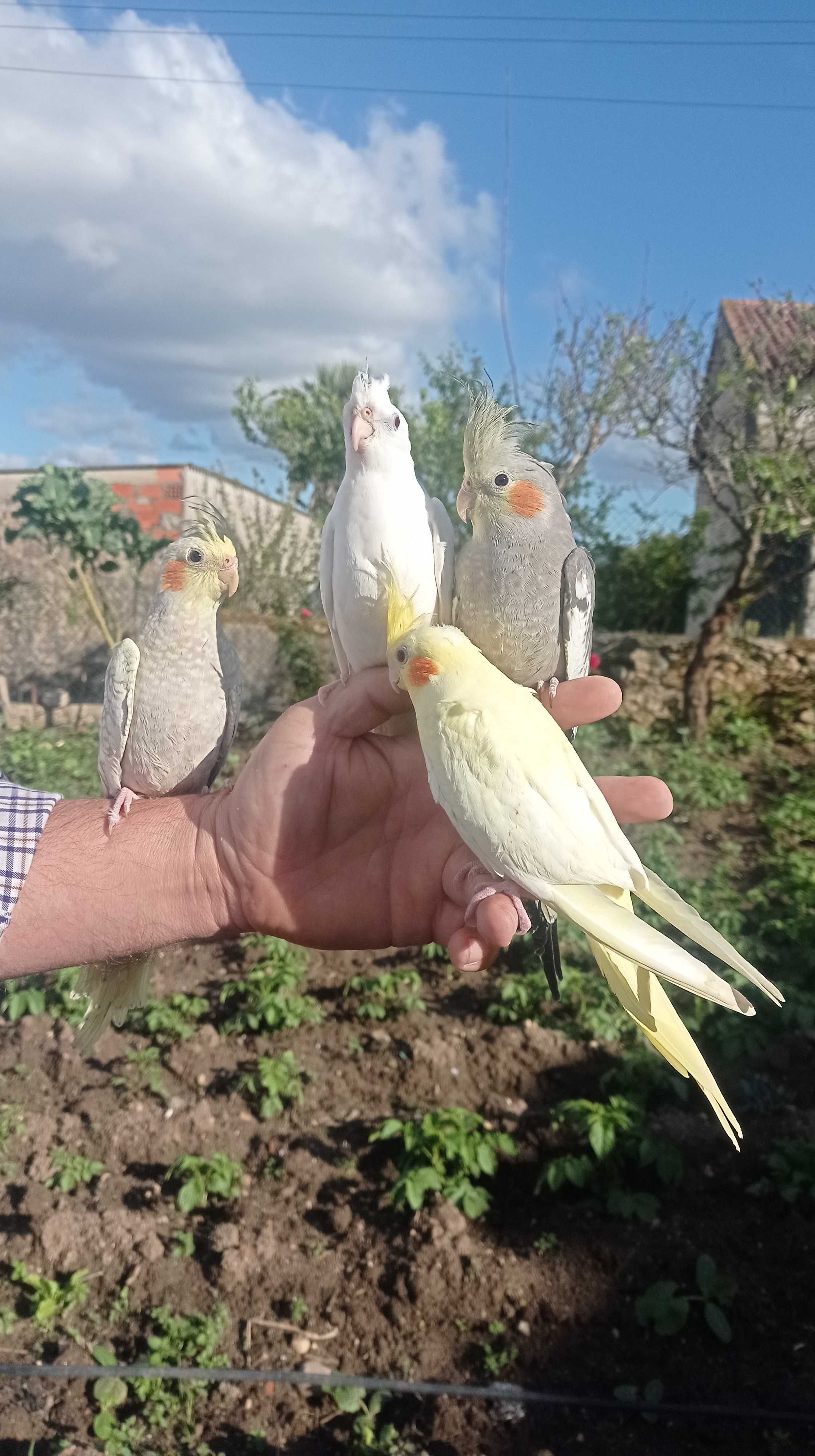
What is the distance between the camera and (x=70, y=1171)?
3291 millimetres

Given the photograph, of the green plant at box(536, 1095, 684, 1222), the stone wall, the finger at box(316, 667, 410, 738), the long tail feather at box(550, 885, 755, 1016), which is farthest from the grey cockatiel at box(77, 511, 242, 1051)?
the stone wall

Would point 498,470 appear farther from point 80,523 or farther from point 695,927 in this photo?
point 80,523

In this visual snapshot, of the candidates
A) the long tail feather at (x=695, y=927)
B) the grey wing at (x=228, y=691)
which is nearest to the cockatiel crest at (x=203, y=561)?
the grey wing at (x=228, y=691)

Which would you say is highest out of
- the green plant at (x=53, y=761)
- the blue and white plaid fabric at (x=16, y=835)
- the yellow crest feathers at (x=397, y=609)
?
the yellow crest feathers at (x=397, y=609)

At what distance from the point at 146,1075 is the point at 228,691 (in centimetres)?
254

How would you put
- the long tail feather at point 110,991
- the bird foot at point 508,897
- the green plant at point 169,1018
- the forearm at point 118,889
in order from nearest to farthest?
1. the bird foot at point 508,897
2. the forearm at point 118,889
3. the long tail feather at point 110,991
4. the green plant at point 169,1018

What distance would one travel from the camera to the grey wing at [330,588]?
207cm

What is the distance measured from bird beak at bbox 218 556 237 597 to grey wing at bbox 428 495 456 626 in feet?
1.54

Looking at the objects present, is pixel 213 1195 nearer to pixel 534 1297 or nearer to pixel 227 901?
pixel 534 1297

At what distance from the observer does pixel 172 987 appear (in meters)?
4.61

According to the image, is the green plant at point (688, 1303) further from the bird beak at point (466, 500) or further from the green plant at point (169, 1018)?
the bird beak at point (466, 500)

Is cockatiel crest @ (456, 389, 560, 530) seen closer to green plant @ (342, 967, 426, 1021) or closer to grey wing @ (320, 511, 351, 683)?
grey wing @ (320, 511, 351, 683)

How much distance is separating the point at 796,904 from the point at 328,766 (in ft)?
14.3

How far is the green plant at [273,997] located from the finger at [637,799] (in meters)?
2.77
